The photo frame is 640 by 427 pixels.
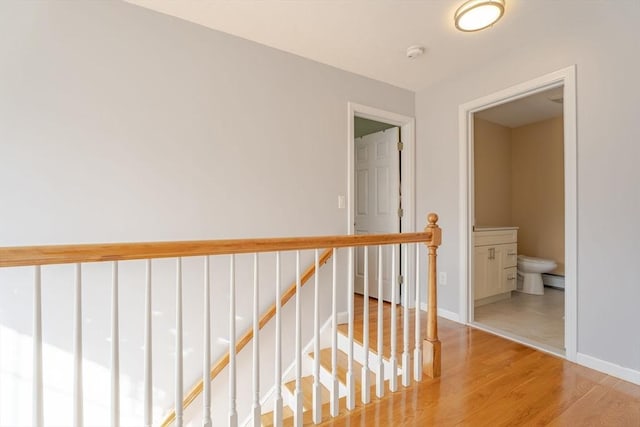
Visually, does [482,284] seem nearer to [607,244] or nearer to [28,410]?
[607,244]

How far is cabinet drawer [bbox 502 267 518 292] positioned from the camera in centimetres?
370

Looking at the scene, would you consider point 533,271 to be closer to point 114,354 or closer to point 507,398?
point 507,398

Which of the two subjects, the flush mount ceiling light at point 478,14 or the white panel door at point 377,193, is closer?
the flush mount ceiling light at point 478,14

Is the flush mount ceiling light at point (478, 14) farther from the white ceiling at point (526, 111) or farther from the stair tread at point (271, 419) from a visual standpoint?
the stair tread at point (271, 419)

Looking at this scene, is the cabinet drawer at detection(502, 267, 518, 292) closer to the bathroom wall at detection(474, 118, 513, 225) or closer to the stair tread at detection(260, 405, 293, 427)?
the bathroom wall at detection(474, 118, 513, 225)

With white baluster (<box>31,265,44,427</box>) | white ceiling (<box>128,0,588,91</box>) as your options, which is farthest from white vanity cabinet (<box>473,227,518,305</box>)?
white baluster (<box>31,265,44,427</box>)

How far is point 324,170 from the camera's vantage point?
279 centimetres

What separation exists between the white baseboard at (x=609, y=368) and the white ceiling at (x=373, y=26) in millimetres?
2310

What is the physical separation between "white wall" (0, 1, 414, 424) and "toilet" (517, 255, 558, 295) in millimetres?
2985

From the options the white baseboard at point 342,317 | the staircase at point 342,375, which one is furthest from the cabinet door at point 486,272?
the white baseboard at point 342,317

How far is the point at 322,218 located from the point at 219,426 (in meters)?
1.82

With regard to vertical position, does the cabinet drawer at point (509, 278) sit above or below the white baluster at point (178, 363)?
below

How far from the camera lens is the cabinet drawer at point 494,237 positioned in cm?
340

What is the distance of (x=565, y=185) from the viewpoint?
7.32 ft
